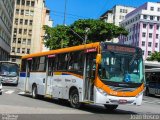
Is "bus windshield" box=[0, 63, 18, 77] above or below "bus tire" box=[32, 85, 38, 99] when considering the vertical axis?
above

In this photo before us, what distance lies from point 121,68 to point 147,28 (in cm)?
10150

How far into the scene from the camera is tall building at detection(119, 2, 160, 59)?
11669 centimetres

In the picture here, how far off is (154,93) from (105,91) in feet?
81.1

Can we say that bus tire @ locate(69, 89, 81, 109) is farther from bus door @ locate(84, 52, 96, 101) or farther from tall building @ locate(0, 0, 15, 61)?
tall building @ locate(0, 0, 15, 61)

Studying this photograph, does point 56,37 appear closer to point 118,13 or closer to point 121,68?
point 121,68

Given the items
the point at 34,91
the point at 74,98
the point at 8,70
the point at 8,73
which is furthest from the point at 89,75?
the point at 8,70

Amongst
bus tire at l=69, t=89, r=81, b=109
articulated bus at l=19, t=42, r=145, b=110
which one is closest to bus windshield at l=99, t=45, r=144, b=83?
articulated bus at l=19, t=42, r=145, b=110

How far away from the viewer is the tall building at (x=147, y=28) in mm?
116688

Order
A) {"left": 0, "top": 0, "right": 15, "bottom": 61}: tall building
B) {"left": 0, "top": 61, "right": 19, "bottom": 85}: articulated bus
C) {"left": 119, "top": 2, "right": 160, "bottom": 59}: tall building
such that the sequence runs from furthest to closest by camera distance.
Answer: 1. {"left": 119, "top": 2, "right": 160, "bottom": 59}: tall building
2. {"left": 0, "top": 0, "right": 15, "bottom": 61}: tall building
3. {"left": 0, "top": 61, "right": 19, "bottom": 85}: articulated bus

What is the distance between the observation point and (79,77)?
19109 mm

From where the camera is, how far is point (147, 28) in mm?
117500

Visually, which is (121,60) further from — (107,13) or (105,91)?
(107,13)

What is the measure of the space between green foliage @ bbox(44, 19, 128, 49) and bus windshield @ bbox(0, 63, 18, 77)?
780 inches

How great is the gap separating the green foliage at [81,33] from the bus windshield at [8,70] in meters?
19.8
